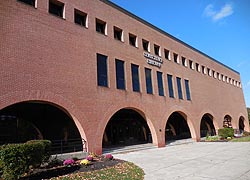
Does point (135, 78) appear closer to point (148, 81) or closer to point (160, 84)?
point (148, 81)

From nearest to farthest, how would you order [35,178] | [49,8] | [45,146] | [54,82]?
[35,178] < [45,146] < [54,82] < [49,8]

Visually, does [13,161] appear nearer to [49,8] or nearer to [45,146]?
[45,146]

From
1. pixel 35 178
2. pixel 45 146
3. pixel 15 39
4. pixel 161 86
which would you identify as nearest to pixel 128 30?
pixel 161 86

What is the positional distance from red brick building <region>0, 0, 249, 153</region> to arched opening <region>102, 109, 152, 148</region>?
0.11 meters

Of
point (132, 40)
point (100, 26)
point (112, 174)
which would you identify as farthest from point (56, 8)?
point (112, 174)

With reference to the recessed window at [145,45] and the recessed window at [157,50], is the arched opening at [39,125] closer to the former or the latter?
the recessed window at [145,45]

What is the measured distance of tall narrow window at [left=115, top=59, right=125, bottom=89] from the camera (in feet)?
58.9

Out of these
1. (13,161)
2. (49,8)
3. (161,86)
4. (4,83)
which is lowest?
(13,161)

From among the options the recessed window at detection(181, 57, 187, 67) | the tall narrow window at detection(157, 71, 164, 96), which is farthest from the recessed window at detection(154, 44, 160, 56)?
the recessed window at detection(181, 57, 187, 67)

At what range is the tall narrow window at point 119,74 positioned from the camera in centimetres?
1795

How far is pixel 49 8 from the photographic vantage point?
14.7 metres

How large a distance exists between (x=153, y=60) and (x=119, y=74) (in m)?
5.43

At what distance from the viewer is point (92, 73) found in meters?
15.7

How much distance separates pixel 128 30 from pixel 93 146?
441 inches
